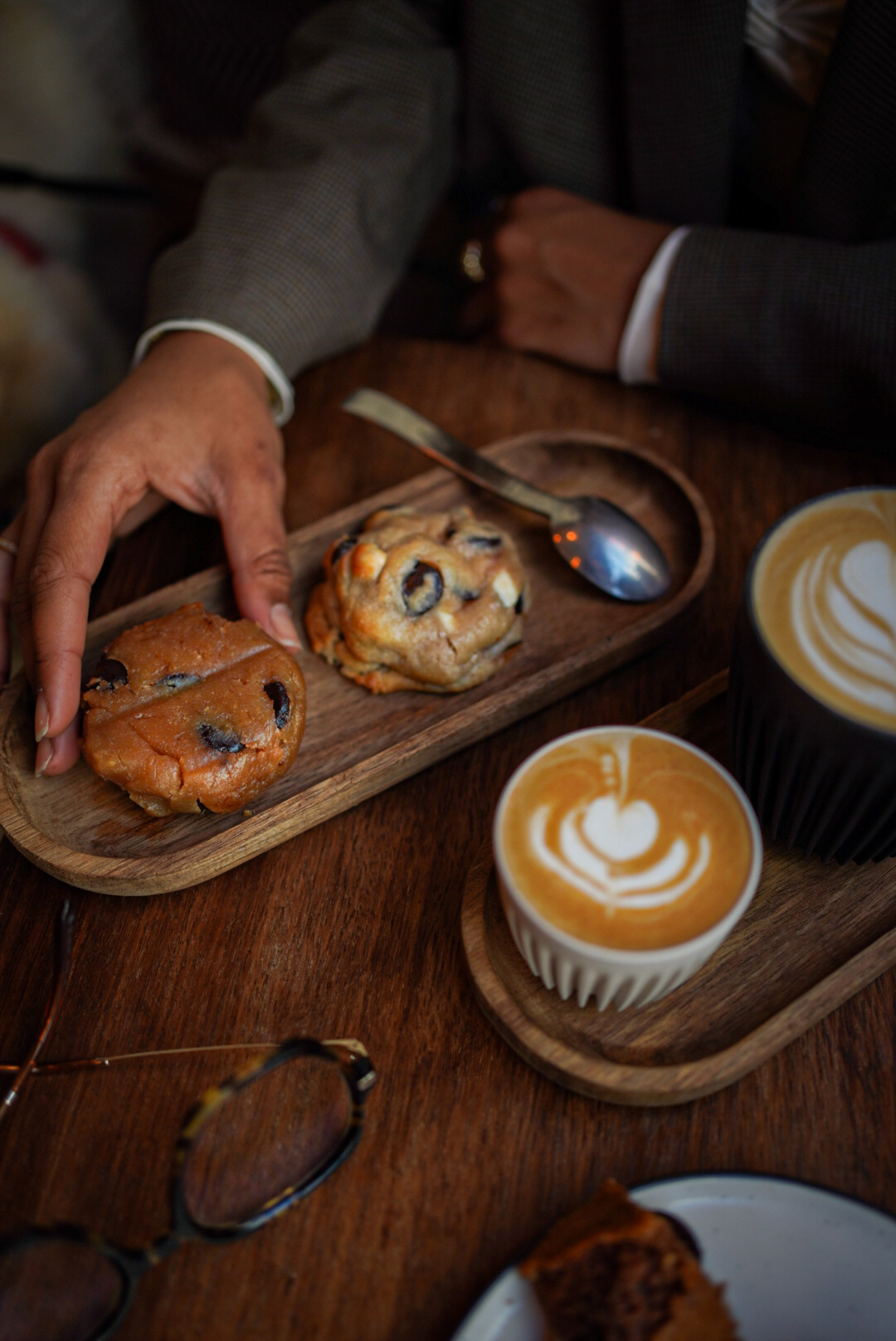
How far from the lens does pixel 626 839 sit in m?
0.82

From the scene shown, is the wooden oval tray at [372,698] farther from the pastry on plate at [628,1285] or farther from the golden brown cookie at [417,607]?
the pastry on plate at [628,1285]

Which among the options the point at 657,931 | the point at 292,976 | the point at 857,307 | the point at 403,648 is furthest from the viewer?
the point at 857,307

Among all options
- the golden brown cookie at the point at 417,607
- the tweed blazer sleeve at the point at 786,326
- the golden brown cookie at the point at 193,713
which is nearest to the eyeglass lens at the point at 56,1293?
the golden brown cookie at the point at 193,713

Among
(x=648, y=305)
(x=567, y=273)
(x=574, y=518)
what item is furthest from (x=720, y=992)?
(x=567, y=273)

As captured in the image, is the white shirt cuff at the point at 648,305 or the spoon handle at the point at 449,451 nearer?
the spoon handle at the point at 449,451

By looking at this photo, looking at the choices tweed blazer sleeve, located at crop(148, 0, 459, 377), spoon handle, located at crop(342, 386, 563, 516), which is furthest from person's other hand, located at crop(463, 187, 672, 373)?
spoon handle, located at crop(342, 386, 563, 516)

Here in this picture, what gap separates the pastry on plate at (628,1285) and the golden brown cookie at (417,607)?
638 millimetres

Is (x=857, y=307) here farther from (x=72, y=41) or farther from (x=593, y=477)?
(x=72, y=41)

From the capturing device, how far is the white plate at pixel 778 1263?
72 cm

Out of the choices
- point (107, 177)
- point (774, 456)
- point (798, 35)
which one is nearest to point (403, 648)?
point (774, 456)

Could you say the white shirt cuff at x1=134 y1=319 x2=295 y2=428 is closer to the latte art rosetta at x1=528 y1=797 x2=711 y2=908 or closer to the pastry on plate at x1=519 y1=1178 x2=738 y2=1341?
the latte art rosetta at x1=528 y1=797 x2=711 y2=908

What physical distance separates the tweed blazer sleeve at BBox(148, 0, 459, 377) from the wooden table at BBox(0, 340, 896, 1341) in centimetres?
89

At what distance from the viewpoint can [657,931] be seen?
0.77 m

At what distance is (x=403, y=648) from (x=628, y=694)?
0.32m
